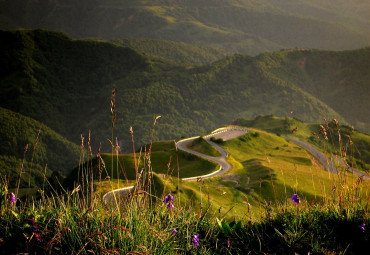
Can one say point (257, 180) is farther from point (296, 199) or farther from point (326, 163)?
point (296, 199)

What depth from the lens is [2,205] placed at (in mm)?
6793

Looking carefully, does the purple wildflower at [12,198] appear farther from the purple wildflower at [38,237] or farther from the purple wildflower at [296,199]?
the purple wildflower at [296,199]

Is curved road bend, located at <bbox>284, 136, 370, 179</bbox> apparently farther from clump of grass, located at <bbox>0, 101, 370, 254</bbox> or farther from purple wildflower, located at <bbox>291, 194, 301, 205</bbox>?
purple wildflower, located at <bbox>291, 194, 301, 205</bbox>

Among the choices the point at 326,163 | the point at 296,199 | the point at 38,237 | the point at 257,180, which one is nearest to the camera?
the point at 38,237

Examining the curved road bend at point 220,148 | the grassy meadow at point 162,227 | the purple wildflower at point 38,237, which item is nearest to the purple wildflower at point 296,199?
the grassy meadow at point 162,227

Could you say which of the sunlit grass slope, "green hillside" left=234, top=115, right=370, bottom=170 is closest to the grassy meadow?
→ the sunlit grass slope

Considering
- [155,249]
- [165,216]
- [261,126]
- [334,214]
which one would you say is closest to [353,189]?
[334,214]

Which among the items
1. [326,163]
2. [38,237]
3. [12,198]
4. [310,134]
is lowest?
[310,134]

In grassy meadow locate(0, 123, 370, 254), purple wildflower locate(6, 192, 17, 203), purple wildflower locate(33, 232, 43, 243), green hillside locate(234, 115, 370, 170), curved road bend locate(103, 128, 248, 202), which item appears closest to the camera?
purple wildflower locate(33, 232, 43, 243)

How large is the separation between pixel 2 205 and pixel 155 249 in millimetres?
3212

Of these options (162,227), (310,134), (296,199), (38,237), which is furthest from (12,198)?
(310,134)

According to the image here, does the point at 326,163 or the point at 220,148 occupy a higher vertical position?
the point at 326,163

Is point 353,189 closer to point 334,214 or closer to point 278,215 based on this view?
point 334,214

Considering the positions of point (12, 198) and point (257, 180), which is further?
point (257, 180)
